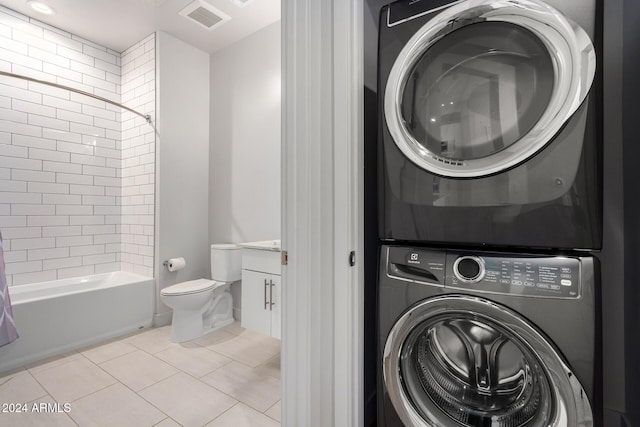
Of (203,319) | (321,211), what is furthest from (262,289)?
(321,211)

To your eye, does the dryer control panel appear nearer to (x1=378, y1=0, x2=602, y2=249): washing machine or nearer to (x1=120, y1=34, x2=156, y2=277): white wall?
(x1=378, y1=0, x2=602, y2=249): washing machine

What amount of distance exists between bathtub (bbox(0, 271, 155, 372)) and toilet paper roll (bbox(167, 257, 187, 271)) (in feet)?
0.70

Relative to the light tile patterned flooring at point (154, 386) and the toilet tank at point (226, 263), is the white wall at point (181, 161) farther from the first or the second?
the light tile patterned flooring at point (154, 386)

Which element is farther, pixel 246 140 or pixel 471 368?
pixel 246 140

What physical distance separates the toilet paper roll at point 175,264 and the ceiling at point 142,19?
2.17 meters

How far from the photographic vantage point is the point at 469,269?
3.01 feet

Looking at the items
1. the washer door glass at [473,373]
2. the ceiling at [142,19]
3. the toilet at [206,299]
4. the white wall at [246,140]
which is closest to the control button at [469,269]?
the washer door glass at [473,373]

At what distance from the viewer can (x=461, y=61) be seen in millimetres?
955

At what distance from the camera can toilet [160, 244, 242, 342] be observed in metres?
2.28

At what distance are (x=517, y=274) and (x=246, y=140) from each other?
8.08 ft

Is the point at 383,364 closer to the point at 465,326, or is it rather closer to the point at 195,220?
the point at 465,326

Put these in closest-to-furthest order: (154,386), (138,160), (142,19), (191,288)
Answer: (154,386)
(191,288)
(142,19)
(138,160)

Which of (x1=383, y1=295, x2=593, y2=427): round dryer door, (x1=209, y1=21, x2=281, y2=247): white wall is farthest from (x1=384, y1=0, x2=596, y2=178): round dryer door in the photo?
(x1=209, y1=21, x2=281, y2=247): white wall

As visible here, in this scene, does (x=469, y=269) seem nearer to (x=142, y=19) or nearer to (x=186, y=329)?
(x=186, y=329)
